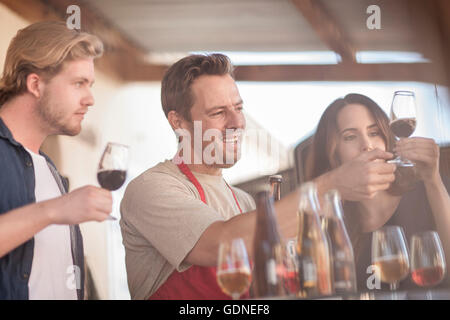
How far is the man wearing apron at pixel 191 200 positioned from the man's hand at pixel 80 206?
266mm

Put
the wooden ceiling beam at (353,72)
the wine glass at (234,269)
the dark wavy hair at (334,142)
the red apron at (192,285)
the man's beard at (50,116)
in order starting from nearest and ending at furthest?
1. the wine glass at (234,269)
2. the red apron at (192,285)
3. the man's beard at (50,116)
4. the dark wavy hair at (334,142)
5. the wooden ceiling beam at (353,72)

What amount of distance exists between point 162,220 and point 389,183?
73 centimetres

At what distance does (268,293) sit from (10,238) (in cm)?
58

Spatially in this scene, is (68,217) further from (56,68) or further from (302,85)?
(302,85)

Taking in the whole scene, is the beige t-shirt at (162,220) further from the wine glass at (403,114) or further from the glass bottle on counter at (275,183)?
the wine glass at (403,114)

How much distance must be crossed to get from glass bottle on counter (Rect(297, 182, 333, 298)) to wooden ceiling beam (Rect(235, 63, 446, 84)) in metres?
0.85

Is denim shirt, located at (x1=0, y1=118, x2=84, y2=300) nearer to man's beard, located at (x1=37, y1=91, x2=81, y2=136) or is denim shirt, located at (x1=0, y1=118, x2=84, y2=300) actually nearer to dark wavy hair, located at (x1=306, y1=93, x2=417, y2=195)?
man's beard, located at (x1=37, y1=91, x2=81, y2=136)

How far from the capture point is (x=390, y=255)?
1.34 meters

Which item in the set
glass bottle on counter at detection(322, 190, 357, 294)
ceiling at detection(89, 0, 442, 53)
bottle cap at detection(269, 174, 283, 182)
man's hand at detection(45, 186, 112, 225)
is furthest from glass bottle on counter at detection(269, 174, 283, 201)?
man's hand at detection(45, 186, 112, 225)

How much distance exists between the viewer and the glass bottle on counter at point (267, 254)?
1274mm
